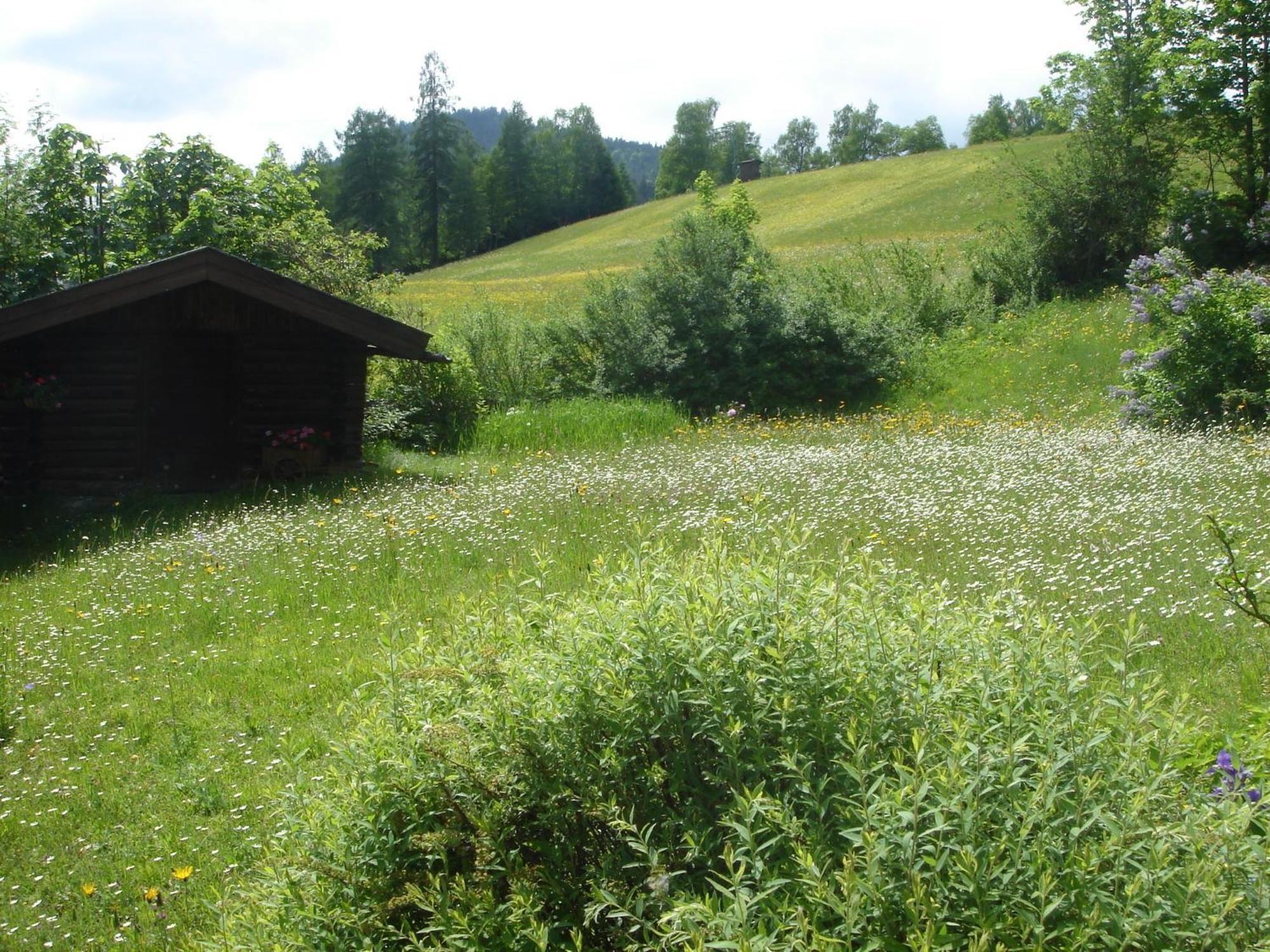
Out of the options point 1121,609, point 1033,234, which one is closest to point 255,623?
point 1121,609

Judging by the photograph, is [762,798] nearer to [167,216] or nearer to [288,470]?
[288,470]

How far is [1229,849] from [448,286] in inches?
1885

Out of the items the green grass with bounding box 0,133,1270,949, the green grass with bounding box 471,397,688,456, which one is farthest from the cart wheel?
the green grass with bounding box 471,397,688,456

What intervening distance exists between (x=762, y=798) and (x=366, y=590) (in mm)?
6406

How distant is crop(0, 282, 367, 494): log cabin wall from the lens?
13195 millimetres

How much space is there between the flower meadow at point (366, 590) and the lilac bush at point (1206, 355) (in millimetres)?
1392

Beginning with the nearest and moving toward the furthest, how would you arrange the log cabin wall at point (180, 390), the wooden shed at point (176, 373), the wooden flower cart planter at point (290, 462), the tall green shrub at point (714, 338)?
the wooden shed at point (176, 373) < the log cabin wall at point (180, 390) < the wooden flower cart planter at point (290, 462) < the tall green shrub at point (714, 338)

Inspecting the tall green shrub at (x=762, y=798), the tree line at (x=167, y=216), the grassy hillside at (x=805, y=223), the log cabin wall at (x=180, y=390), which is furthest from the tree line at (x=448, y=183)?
the tall green shrub at (x=762, y=798)

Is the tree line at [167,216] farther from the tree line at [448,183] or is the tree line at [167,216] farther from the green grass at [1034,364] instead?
the tree line at [448,183]

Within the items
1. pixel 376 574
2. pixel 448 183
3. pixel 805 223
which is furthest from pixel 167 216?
pixel 448 183

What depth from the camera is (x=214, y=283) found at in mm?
13375

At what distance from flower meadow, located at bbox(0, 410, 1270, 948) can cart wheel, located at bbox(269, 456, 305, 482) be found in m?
1.07

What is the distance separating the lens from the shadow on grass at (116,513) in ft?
35.3

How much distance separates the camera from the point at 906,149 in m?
130
